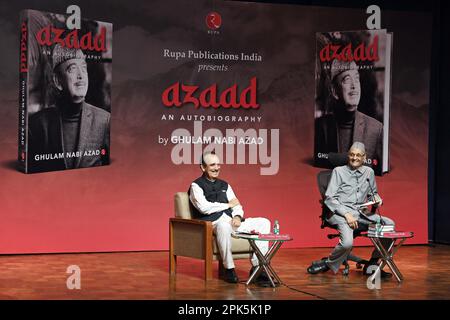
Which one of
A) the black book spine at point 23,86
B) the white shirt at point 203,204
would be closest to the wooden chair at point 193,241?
the white shirt at point 203,204

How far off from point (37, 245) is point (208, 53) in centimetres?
291

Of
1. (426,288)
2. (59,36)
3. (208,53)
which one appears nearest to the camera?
(426,288)

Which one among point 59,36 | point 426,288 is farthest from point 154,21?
point 426,288

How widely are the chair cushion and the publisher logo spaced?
2.91 m

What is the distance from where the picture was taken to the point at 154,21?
10.2 meters

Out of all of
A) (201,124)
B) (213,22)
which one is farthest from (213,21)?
(201,124)

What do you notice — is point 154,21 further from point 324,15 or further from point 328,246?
point 328,246

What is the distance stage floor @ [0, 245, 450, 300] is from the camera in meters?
7.05

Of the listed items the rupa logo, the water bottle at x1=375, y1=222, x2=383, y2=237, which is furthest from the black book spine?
the water bottle at x1=375, y1=222, x2=383, y2=237

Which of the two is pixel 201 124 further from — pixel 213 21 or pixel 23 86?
pixel 23 86

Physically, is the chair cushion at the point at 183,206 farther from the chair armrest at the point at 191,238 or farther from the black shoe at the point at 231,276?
the black shoe at the point at 231,276

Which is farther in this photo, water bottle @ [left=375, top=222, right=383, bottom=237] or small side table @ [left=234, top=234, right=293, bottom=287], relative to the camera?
water bottle @ [left=375, top=222, right=383, bottom=237]

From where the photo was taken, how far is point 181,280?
786 centimetres

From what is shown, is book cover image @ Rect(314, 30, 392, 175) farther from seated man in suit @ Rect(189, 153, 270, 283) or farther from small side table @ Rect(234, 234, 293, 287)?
small side table @ Rect(234, 234, 293, 287)
